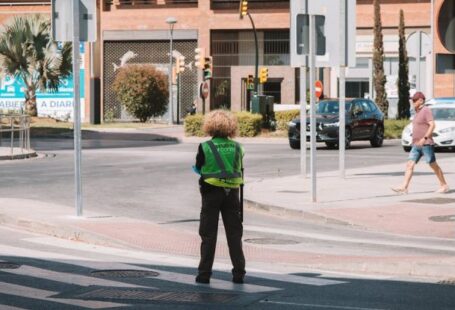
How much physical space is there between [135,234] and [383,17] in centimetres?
5750

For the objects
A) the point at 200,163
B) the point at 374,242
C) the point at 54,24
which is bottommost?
the point at 374,242

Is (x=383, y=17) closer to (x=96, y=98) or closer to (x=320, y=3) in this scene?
(x=96, y=98)

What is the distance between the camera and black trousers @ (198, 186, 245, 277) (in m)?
10.7

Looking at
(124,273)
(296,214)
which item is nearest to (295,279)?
(124,273)

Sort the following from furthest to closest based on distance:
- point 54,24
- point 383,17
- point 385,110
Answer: point 383,17 → point 385,110 → point 54,24

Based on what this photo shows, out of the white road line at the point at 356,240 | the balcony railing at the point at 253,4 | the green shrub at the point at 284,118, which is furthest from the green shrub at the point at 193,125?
the white road line at the point at 356,240

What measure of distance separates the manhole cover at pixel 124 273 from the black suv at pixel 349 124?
26517 mm

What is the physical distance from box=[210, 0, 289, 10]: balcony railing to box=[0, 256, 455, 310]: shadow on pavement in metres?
61.5

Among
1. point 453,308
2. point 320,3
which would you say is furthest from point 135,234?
point 320,3

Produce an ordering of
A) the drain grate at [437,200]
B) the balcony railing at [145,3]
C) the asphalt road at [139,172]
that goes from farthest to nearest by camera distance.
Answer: the balcony railing at [145,3], the asphalt road at [139,172], the drain grate at [437,200]

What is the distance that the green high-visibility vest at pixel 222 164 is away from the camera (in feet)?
34.7

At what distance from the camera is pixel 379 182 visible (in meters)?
23.4

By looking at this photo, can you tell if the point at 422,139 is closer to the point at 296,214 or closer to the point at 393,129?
the point at 296,214

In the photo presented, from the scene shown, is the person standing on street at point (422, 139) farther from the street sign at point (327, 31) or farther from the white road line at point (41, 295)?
the white road line at point (41, 295)
